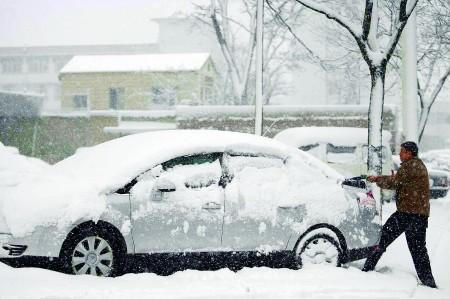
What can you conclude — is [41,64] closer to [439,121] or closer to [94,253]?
[439,121]

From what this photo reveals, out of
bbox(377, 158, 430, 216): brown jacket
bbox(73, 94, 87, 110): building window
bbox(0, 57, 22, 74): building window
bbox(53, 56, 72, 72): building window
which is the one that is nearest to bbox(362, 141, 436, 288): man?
bbox(377, 158, 430, 216): brown jacket

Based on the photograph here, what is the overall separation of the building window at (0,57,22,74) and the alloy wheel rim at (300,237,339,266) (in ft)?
196

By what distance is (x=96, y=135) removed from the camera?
28422 mm

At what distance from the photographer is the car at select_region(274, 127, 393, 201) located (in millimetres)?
14008

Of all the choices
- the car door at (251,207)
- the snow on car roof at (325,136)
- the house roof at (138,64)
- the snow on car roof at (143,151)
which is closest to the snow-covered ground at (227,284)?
the car door at (251,207)

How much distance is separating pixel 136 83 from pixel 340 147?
77.5 feet

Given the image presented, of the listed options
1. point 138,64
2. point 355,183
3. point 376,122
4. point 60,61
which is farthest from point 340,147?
point 60,61

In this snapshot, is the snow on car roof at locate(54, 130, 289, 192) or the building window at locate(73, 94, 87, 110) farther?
the building window at locate(73, 94, 87, 110)

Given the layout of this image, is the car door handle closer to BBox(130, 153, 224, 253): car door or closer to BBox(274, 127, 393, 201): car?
BBox(130, 153, 224, 253): car door

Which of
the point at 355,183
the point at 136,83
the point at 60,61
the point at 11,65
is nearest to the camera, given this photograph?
the point at 355,183

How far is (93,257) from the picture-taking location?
539cm

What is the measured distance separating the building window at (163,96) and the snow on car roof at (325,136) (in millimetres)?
21271

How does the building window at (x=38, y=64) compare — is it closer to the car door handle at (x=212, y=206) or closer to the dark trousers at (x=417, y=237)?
the car door handle at (x=212, y=206)

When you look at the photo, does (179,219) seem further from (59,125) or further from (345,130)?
(59,125)
